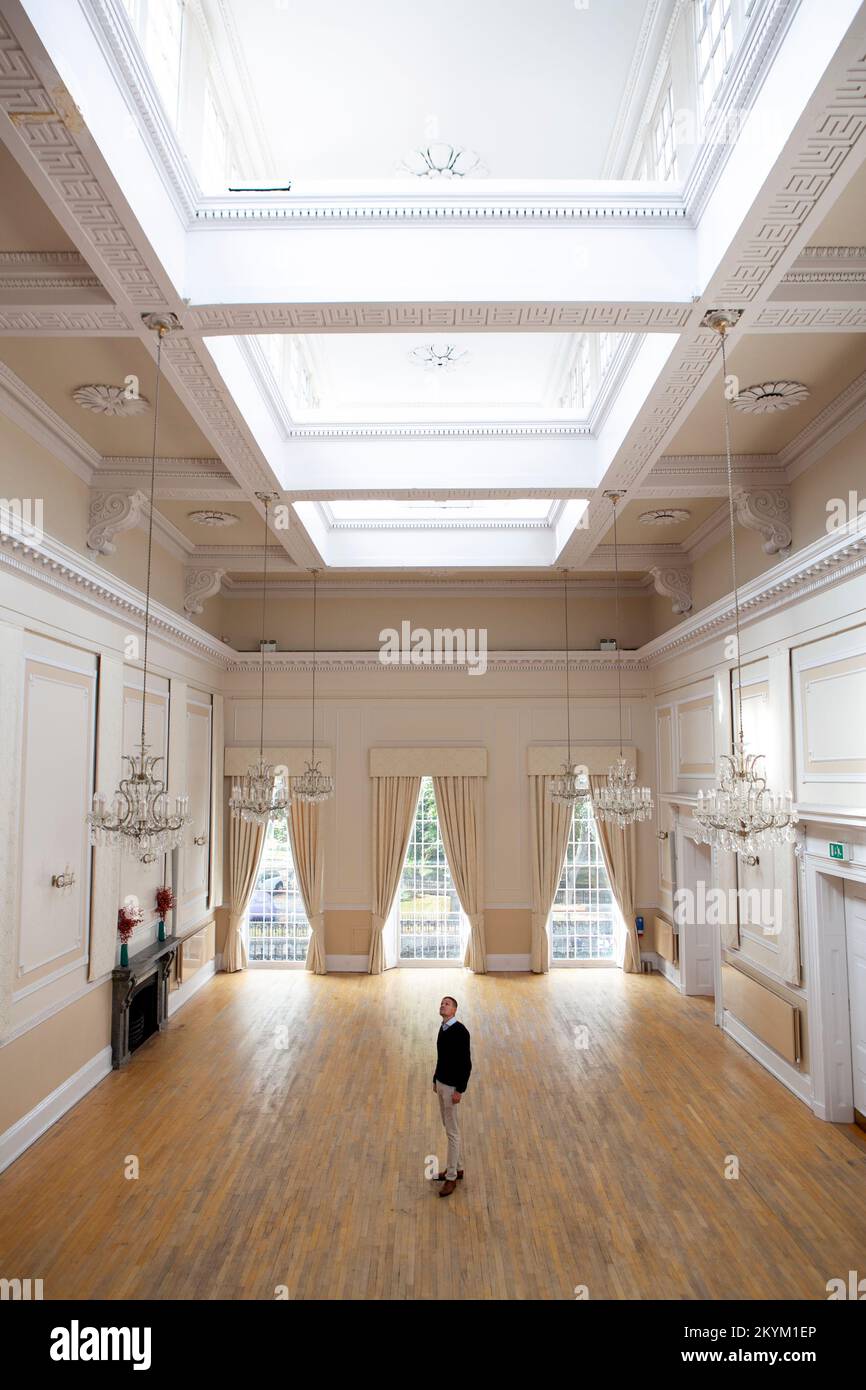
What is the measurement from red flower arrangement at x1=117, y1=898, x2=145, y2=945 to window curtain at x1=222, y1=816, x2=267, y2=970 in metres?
3.30

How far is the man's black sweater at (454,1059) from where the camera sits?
5.90 m

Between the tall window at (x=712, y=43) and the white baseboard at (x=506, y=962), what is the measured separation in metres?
10.4

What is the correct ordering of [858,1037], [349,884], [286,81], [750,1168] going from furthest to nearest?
[349,884] → [858,1037] → [750,1168] → [286,81]

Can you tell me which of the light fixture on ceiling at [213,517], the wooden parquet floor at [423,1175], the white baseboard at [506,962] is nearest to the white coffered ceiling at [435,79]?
the light fixture on ceiling at [213,517]

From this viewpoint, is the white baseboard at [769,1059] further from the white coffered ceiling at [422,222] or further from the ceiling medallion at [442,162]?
the ceiling medallion at [442,162]

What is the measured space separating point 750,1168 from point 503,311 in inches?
243

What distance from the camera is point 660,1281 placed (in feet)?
15.4

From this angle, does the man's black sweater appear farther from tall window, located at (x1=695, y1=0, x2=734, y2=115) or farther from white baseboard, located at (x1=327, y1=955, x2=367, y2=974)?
white baseboard, located at (x1=327, y1=955, x2=367, y2=974)

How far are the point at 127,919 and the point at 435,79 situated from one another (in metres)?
7.48

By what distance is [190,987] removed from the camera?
35.0 ft

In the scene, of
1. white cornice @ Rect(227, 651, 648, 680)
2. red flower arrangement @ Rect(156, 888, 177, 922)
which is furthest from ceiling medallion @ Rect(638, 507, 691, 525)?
red flower arrangement @ Rect(156, 888, 177, 922)

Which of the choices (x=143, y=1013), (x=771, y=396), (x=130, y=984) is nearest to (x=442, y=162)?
(x=771, y=396)

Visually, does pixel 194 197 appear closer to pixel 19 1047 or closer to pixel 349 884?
pixel 19 1047
